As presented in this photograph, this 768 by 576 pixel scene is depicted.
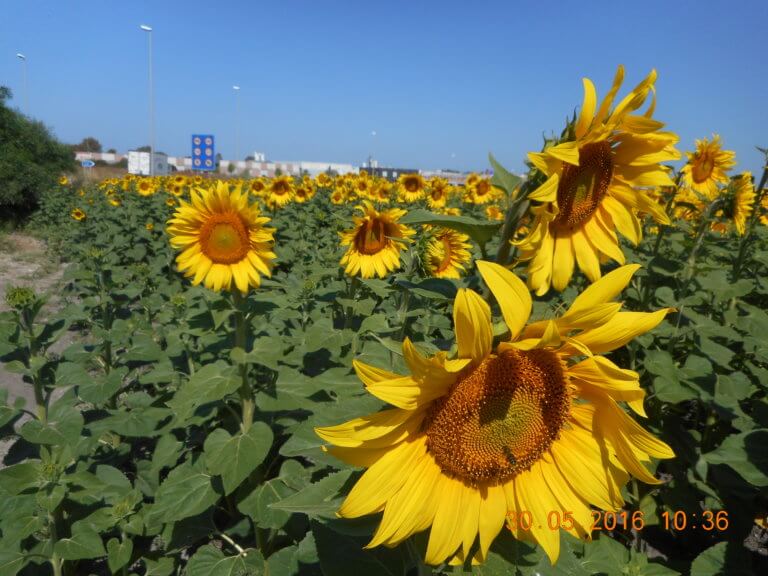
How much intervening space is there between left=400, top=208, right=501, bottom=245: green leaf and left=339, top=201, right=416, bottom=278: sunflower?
8.72 ft

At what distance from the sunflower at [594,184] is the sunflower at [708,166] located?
156 inches

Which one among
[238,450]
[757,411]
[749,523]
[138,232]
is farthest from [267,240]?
[138,232]

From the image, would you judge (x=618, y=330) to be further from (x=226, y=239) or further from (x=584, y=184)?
(x=226, y=239)

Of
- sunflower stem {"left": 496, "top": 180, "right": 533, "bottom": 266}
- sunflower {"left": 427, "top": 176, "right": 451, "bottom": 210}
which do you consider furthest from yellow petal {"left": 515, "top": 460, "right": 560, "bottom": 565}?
sunflower {"left": 427, "top": 176, "right": 451, "bottom": 210}

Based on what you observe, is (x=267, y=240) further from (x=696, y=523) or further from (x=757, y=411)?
(x=696, y=523)

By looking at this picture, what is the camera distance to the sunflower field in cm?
97

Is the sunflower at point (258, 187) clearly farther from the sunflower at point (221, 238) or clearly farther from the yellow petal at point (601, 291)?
the yellow petal at point (601, 291)

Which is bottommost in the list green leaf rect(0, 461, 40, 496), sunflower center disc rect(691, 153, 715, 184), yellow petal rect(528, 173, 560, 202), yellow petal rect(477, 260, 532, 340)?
green leaf rect(0, 461, 40, 496)

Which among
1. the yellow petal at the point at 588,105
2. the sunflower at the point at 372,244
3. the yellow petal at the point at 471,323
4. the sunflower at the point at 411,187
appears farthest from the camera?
the sunflower at the point at 411,187

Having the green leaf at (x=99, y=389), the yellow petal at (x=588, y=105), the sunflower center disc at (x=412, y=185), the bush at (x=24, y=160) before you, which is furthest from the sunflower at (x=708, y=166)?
the bush at (x=24, y=160)

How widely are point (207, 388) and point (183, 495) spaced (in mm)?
565

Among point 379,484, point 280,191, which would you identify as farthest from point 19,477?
point 280,191

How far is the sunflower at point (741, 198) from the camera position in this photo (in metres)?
3.95

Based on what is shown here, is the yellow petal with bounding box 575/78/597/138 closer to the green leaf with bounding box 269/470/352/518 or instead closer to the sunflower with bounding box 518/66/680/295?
the sunflower with bounding box 518/66/680/295
